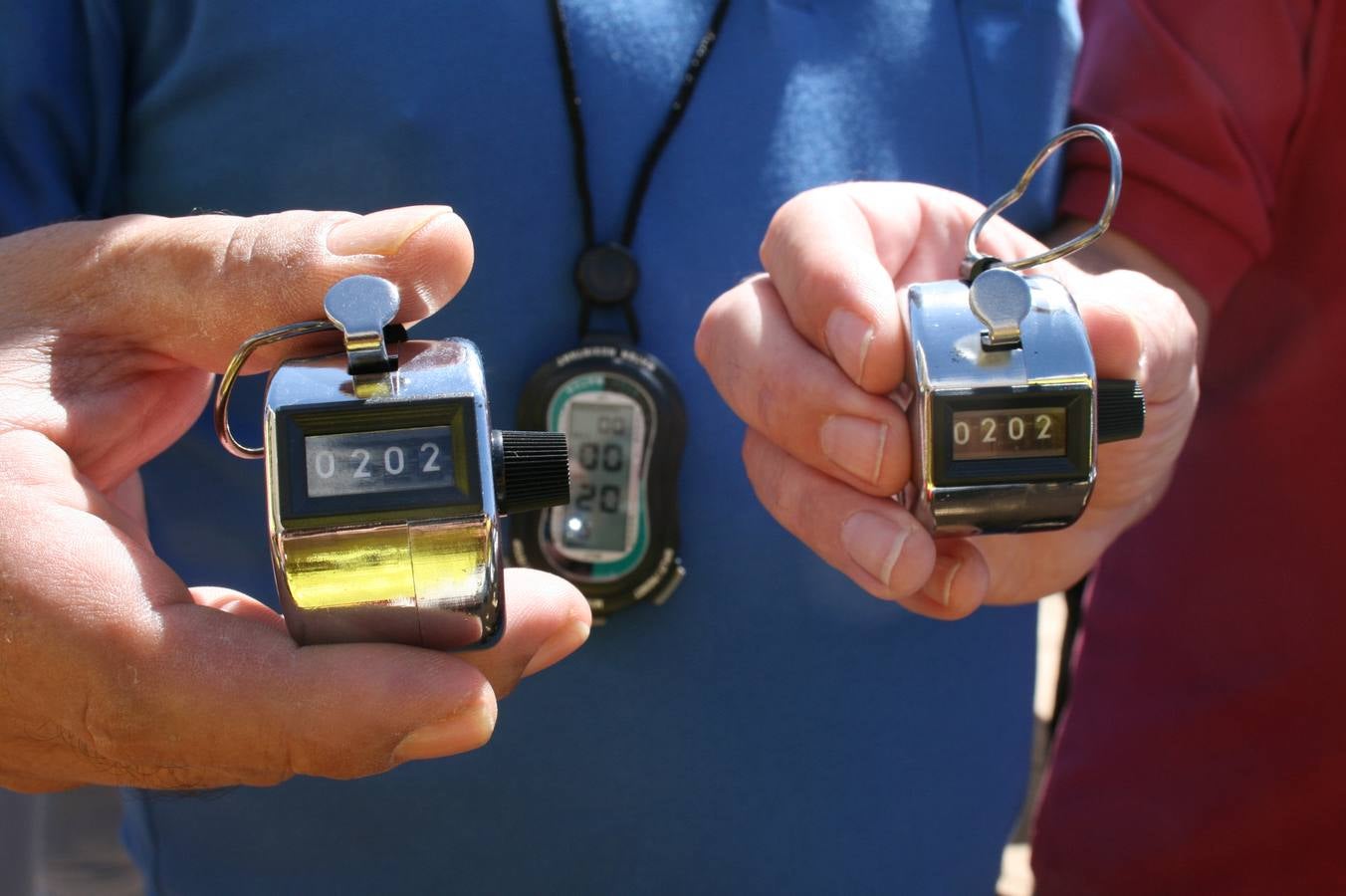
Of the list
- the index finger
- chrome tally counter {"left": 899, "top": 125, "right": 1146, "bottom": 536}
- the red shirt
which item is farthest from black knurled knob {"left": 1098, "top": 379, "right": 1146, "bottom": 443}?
the red shirt

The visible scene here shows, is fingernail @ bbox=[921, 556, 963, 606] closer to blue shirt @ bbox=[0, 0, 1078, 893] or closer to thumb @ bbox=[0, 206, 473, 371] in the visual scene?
blue shirt @ bbox=[0, 0, 1078, 893]

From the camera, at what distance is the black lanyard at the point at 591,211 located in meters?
0.96

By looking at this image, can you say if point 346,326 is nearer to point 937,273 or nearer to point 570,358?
point 570,358

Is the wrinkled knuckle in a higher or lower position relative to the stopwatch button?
higher

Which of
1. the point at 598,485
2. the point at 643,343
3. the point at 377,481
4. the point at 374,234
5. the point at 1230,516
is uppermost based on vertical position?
the point at 374,234

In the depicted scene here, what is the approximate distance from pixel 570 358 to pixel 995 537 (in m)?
0.44

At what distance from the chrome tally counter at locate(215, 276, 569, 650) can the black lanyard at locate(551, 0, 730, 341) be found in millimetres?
362

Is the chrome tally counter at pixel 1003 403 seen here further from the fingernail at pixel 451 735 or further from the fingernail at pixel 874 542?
the fingernail at pixel 451 735

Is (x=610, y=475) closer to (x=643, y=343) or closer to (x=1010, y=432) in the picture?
(x=643, y=343)

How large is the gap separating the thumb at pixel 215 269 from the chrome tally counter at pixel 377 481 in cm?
4

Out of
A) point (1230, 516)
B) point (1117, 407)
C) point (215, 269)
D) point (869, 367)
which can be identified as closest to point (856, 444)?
point (869, 367)

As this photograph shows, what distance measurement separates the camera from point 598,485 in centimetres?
103

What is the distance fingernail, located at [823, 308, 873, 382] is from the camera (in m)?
0.76

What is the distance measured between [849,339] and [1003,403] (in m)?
0.12
